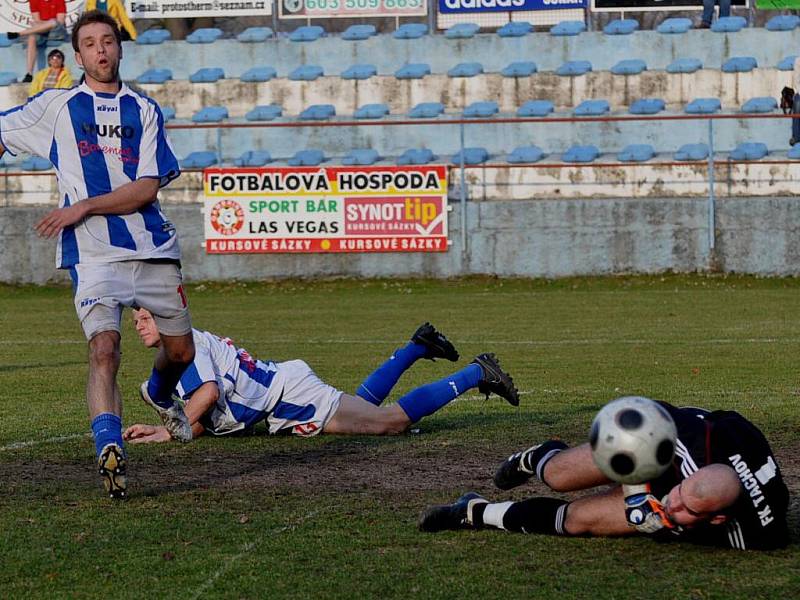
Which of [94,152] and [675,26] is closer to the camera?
[94,152]

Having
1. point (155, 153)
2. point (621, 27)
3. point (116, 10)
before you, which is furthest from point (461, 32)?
point (155, 153)

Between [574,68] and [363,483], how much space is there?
66.9 feet

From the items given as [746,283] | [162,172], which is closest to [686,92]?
[746,283]

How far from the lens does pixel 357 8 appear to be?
27.8 metres

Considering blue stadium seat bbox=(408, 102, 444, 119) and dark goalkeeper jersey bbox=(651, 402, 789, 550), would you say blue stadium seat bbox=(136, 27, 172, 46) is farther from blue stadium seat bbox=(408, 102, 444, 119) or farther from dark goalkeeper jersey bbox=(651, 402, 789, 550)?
dark goalkeeper jersey bbox=(651, 402, 789, 550)

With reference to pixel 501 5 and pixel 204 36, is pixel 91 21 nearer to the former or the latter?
pixel 501 5

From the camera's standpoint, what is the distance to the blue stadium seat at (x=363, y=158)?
2502 centimetres

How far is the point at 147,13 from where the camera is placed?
2842 centimetres

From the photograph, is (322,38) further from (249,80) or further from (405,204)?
(405,204)

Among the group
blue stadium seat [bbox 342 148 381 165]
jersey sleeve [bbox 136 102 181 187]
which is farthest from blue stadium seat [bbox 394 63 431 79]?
jersey sleeve [bbox 136 102 181 187]

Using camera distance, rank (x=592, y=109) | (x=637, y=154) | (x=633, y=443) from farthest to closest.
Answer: (x=592, y=109) < (x=637, y=154) < (x=633, y=443)

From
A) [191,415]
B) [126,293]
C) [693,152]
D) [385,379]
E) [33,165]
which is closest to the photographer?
[126,293]

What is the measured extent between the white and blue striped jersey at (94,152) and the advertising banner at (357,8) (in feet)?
69.8

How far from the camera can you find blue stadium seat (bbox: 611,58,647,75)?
85.8 feet
